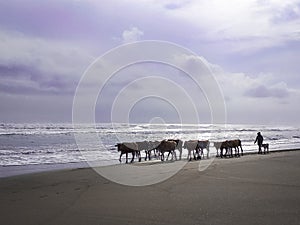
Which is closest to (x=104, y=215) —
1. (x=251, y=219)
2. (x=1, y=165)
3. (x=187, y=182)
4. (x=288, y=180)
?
(x=251, y=219)

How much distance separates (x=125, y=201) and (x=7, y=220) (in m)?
2.72

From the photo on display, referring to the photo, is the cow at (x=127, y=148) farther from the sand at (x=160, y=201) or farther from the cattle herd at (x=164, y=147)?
the sand at (x=160, y=201)

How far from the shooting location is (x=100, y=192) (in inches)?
410

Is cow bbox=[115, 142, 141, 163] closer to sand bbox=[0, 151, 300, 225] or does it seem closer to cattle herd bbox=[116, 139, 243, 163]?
cattle herd bbox=[116, 139, 243, 163]

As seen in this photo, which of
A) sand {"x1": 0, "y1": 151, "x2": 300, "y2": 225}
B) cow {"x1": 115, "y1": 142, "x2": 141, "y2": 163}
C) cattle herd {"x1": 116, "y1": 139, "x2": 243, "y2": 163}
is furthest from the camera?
cattle herd {"x1": 116, "y1": 139, "x2": 243, "y2": 163}

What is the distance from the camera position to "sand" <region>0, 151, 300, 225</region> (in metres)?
7.17

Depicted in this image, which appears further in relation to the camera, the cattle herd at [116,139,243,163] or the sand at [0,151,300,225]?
the cattle herd at [116,139,243,163]

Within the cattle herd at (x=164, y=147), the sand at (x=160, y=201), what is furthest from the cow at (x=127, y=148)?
the sand at (x=160, y=201)

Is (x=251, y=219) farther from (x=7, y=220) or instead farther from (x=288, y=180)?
(x=288, y=180)

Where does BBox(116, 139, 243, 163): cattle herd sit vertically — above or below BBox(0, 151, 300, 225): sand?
above

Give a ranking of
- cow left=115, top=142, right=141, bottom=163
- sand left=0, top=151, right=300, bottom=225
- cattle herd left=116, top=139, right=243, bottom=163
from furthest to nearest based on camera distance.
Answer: cattle herd left=116, top=139, right=243, bottom=163, cow left=115, top=142, right=141, bottom=163, sand left=0, top=151, right=300, bottom=225

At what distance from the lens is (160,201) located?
29.0ft

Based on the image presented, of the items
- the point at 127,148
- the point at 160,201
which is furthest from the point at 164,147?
the point at 160,201

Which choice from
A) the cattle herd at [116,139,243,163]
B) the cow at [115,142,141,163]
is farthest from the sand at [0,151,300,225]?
the cattle herd at [116,139,243,163]
